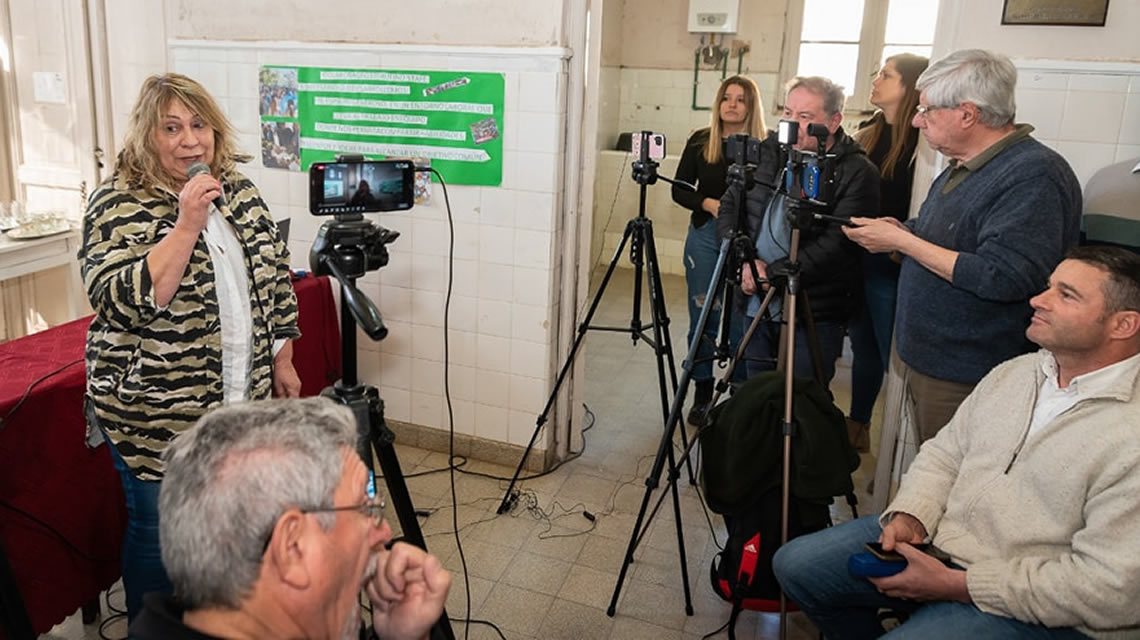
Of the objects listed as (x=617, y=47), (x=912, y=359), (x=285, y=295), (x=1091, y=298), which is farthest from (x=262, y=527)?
(x=617, y=47)

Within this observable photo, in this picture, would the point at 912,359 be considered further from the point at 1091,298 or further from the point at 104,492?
the point at 104,492

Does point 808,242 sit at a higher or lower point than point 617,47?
lower

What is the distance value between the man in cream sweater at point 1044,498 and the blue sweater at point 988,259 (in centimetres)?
32

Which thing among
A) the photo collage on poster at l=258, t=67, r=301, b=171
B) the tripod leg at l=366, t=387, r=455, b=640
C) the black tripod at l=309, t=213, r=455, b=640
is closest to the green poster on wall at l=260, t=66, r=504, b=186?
the photo collage on poster at l=258, t=67, r=301, b=171

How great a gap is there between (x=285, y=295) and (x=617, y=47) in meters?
5.43

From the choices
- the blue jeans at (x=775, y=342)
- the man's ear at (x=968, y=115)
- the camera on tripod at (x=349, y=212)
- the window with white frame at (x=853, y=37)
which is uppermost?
the window with white frame at (x=853, y=37)

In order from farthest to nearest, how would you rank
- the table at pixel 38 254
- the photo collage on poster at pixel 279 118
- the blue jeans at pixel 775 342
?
the table at pixel 38 254, the photo collage on poster at pixel 279 118, the blue jeans at pixel 775 342

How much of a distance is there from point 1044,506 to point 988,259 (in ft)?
2.31

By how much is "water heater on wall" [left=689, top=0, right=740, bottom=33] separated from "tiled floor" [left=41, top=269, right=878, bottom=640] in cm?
384

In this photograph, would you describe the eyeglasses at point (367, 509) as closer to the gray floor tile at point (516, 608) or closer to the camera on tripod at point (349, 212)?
the camera on tripod at point (349, 212)

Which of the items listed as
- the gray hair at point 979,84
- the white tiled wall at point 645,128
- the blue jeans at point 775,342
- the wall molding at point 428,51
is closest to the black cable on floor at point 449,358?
the wall molding at point 428,51

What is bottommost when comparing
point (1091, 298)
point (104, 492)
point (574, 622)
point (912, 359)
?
point (574, 622)

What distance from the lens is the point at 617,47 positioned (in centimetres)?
700

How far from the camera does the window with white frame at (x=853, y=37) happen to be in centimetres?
607
